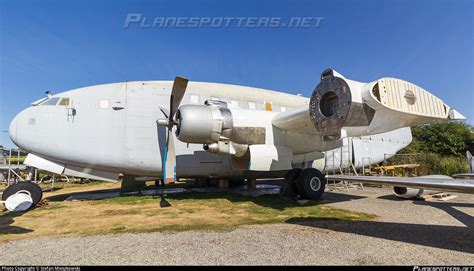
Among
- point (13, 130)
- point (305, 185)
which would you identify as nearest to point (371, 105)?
point (305, 185)

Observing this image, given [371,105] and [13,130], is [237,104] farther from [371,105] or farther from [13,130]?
[13,130]

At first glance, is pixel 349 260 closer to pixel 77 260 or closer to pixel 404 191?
pixel 77 260

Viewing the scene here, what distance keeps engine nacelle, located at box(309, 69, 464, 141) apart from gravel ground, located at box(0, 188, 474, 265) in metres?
2.42

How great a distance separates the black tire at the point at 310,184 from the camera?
8.98 metres

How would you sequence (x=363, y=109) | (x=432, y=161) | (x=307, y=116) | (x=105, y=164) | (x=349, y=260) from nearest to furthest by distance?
(x=349, y=260) → (x=363, y=109) → (x=307, y=116) → (x=105, y=164) → (x=432, y=161)

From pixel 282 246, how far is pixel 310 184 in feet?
16.3

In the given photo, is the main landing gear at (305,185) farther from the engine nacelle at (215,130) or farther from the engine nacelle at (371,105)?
the engine nacelle at (371,105)

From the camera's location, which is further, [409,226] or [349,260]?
[409,226]

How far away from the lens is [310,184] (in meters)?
9.05

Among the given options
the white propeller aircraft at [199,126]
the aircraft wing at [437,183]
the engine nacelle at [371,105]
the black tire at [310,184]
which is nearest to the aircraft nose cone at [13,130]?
the white propeller aircraft at [199,126]

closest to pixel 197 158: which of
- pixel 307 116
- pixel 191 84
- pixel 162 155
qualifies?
pixel 162 155

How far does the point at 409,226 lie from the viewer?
557 cm

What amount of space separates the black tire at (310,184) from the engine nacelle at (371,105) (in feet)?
8.24

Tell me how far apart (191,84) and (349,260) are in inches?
341
